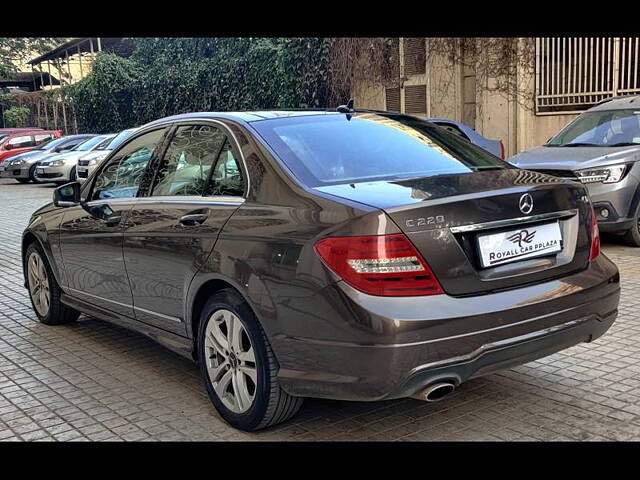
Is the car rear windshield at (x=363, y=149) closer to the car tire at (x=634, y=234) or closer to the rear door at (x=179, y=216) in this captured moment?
the rear door at (x=179, y=216)

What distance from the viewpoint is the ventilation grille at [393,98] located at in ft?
59.6

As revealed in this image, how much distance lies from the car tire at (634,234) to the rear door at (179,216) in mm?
5728

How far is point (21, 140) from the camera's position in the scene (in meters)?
27.5

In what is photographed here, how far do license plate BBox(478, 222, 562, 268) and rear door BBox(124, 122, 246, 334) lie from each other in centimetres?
129

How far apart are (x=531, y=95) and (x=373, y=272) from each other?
13.1 meters

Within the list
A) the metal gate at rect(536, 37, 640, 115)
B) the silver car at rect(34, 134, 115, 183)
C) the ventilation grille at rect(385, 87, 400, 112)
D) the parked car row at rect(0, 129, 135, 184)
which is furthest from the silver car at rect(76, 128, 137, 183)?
the metal gate at rect(536, 37, 640, 115)

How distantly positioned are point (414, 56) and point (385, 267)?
15.3 m

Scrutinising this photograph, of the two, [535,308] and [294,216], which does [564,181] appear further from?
[294,216]

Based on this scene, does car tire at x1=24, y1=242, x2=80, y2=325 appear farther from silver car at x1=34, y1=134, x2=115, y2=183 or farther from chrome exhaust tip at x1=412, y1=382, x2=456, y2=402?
silver car at x1=34, y1=134, x2=115, y2=183

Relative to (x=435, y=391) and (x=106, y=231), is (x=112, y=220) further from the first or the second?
(x=435, y=391)

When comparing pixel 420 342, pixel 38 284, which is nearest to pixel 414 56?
pixel 38 284

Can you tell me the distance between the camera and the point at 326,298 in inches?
125

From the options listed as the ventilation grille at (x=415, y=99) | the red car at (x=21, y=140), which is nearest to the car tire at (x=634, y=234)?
the ventilation grille at (x=415, y=99)
